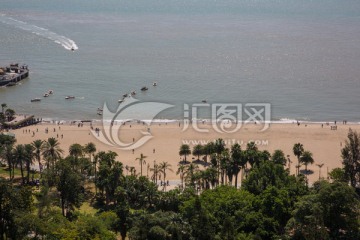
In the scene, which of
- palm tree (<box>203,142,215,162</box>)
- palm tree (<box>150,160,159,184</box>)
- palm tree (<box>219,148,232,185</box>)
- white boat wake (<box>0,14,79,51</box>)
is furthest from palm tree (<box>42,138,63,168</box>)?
white boat wake (<box>0,14,79,51</box>)

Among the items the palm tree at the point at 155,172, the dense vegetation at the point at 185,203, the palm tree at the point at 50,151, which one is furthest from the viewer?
the palm tree at the point at 155,172

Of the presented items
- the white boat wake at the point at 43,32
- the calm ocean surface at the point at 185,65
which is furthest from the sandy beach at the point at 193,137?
the white boat wake at the point at 43,32

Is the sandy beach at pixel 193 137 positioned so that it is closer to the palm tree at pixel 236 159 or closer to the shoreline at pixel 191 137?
the shoreline at pixel 191 137

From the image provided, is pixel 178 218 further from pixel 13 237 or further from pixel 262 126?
pixel 262 126

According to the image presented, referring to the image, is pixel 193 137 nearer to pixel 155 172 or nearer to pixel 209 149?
pixel 209 149

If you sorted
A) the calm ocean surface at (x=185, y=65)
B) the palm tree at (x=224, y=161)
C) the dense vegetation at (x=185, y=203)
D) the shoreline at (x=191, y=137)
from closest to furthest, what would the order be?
the dense vegetation at (x=185, y=203), the palm tree at (x=224, y=161), the shoreline at (x=191, y=137), the calm ocean surface at (x=185, y=65)

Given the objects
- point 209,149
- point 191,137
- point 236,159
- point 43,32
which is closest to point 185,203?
point 236,159

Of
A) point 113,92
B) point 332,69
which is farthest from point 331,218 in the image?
point 332,69
